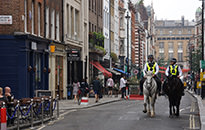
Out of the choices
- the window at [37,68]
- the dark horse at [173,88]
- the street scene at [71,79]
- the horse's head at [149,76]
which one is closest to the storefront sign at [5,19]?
the street scene at [71,79]

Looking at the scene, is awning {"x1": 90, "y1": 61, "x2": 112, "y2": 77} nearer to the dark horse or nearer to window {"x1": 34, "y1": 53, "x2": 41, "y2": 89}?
window {"x1": 34, "y1": 53, "x2": 41, "y2": 89}

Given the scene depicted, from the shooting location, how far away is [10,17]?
30781 millimetres

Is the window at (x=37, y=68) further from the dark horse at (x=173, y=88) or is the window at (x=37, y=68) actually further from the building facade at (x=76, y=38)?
the dark horse at (x=173, y=88)

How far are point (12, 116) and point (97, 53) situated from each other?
38997mm

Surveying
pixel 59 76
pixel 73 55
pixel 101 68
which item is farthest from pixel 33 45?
pixel 101 68

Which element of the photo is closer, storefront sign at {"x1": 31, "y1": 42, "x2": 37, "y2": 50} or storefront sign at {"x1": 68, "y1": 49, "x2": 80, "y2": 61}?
storefront sign at {"x1": 31, "y1": 42, "x2": 37, "y2": 50}

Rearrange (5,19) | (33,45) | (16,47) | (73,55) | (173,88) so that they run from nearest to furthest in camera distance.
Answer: (173,88) → (5,19) → (16,47) → (33,45) → (73,55)

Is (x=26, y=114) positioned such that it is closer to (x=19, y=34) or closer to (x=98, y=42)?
(x=19, y=34)

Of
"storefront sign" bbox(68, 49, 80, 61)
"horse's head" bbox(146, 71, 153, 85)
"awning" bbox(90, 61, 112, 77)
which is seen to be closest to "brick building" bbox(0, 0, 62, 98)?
"storefront sign" bbox(68, 49, 80, 61)

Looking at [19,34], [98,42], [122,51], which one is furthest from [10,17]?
[122,51]

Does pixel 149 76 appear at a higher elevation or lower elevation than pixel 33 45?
lower

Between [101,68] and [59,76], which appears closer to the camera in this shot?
[59,76]

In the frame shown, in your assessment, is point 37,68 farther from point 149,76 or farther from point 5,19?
point 149,76

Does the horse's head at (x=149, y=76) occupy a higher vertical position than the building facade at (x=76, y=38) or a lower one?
lower
